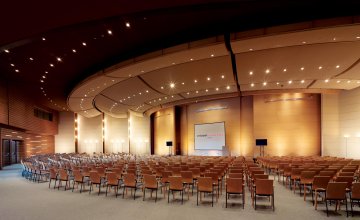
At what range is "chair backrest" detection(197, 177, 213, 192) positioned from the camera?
21.2ft

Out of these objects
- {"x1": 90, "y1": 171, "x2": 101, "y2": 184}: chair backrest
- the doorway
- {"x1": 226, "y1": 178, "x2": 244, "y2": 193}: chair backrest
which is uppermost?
{"x1": 226, "y1": 178, "x2": 244, "y2": 193}: chair backrest

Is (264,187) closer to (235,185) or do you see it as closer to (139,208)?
(235,185)

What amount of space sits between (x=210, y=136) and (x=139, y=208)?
19.6m

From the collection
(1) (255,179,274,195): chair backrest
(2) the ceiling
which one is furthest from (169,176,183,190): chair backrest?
(2) the ceiling

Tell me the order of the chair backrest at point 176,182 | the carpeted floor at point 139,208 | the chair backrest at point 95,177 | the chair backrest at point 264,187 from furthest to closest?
the chair backrest at point 95,177 < the chair backrest at point 176,182 < the chair backrest at point 264,187 < the carpeted floor at point 139,208

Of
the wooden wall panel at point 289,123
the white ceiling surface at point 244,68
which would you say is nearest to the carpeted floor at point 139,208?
the white ceiling surface at point 244,68

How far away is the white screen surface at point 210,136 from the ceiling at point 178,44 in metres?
7.09

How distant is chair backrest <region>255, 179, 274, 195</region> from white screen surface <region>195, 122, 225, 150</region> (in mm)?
18317

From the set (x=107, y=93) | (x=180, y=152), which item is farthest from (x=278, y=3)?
(x=180, y=152)

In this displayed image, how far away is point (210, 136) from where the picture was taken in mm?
25219

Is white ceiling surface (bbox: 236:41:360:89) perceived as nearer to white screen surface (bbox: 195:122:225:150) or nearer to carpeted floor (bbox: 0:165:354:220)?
carpeted floor (bbox: 0:165:354:220)

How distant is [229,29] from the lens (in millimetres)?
9773

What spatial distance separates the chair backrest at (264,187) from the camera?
5.89m

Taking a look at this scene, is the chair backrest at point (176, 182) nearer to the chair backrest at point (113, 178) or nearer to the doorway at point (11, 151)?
the chair backrest at point (113, 178)
